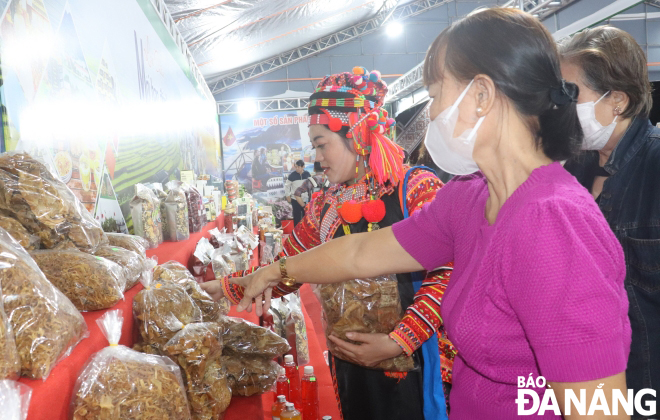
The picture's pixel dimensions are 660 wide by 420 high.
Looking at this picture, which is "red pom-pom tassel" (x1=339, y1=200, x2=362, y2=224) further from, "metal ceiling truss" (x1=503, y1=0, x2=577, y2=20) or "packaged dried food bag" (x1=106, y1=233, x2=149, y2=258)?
"metal ceiling truss" (x1=503, y1=0, x2=577, y2=20)

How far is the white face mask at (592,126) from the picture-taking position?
1.60 m

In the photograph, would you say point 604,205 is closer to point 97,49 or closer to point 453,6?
point 97,49

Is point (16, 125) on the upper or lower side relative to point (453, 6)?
lower

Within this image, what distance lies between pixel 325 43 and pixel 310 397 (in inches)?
542

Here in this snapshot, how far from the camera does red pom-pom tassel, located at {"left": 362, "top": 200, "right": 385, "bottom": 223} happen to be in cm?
171

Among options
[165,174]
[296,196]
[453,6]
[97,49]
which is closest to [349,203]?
[97,49]

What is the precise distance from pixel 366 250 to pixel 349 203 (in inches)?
15.2

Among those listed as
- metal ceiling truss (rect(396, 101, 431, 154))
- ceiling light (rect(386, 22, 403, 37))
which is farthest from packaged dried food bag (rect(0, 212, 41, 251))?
ceiling light (rect(386, 22, 403, 37))

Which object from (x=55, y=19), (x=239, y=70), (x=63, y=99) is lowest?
(x=63, y=99)

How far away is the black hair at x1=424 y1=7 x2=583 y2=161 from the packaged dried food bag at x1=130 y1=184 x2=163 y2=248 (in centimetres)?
171

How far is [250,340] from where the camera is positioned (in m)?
1.59

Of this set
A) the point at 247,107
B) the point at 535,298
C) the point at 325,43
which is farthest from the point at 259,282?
the point at 325,43

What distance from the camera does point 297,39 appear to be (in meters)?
12.2

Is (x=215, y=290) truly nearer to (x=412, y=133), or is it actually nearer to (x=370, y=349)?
(x=370, y=349)
